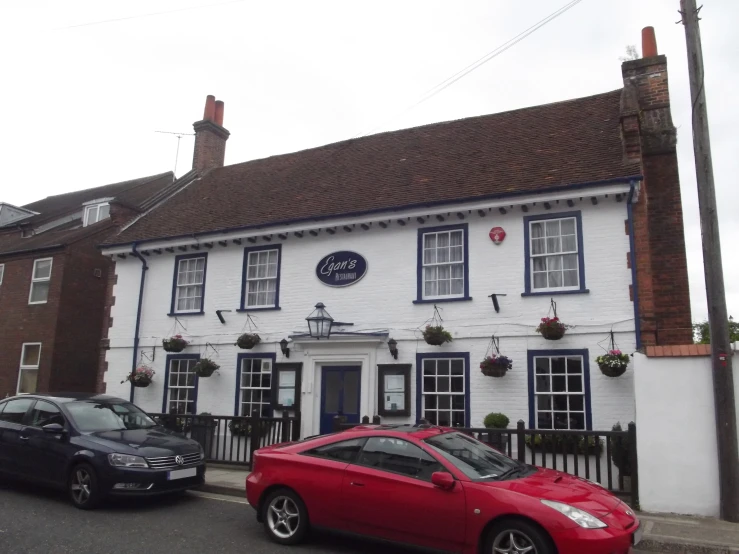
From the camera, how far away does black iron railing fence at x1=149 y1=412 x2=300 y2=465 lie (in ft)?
38.9

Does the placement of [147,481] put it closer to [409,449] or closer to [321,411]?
[409,449]

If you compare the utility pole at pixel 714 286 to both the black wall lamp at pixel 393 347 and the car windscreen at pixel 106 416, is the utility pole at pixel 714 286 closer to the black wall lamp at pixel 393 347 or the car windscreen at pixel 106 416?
the black wall lamp at pixel 393 347

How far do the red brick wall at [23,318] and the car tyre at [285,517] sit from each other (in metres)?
13.7

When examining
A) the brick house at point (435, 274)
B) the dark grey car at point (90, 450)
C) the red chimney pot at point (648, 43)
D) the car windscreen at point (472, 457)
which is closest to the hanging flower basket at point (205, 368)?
the brick house at point (435, 274)

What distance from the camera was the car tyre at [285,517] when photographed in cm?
686

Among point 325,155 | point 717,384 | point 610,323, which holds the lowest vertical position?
point 717,384

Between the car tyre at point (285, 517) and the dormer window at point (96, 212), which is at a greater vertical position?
the dormer window at point (96, 212)

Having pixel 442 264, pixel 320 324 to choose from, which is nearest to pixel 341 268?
pixel 320 324

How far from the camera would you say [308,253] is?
14.6 meters

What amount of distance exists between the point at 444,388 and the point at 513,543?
22.3ft

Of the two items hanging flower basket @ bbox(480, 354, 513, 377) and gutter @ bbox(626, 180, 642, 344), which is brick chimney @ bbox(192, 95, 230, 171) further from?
gutter @ bbox(626, 180, 642, 344)

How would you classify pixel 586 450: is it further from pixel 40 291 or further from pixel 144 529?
pixel 40 291

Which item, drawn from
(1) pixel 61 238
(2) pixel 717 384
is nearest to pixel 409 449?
(2) pixel 717 384

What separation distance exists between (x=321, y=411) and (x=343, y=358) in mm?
1310
